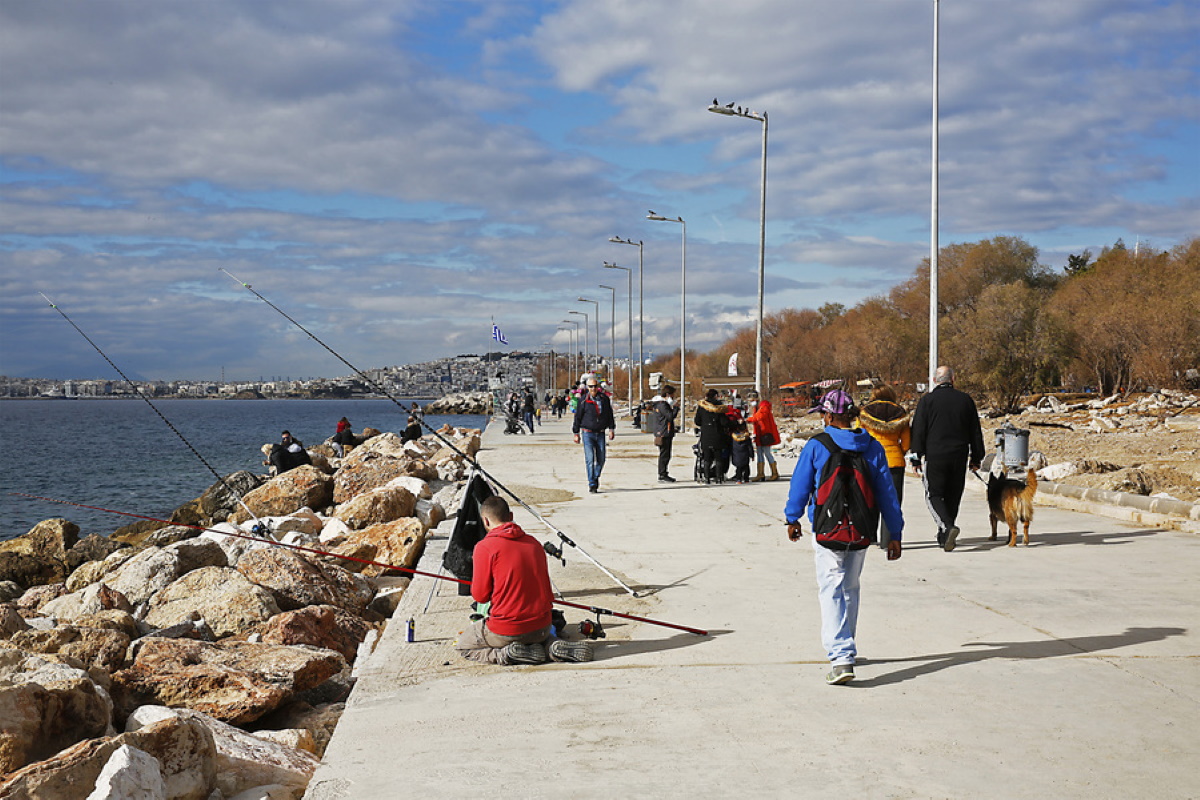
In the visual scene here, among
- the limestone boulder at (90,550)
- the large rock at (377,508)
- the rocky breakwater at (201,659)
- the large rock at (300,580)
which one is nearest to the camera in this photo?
the rocky breakwater at (201,659)

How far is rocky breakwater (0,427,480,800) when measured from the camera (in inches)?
185

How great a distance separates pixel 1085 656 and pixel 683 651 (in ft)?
8.53

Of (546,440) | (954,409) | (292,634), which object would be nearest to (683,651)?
(292,634)

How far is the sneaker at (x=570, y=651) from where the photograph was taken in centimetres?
659

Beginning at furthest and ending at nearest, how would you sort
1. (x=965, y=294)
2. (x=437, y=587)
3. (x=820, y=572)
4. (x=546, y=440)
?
(x=965, y=294) < (x=546, y=440) < (x=437, y=587) < (x=820, y=572)

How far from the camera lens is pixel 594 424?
16.4 meters

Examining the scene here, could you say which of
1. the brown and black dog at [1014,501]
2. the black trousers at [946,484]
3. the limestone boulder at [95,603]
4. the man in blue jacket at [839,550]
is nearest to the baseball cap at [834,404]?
the man in blue jacket at [839,550]

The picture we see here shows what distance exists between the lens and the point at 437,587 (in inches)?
339

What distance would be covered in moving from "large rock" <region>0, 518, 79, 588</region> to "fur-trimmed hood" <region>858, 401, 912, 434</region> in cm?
1278

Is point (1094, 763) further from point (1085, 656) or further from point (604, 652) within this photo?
point (604, 652)

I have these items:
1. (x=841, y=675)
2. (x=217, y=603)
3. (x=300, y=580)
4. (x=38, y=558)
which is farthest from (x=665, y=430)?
(x=841, y=675)

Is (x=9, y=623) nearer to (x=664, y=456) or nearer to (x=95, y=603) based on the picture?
(x=95, y=603)

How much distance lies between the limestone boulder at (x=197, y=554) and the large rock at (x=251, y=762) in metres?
5.86

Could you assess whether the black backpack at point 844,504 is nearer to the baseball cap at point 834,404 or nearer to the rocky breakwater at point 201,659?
the baseball cap at point 834,404
